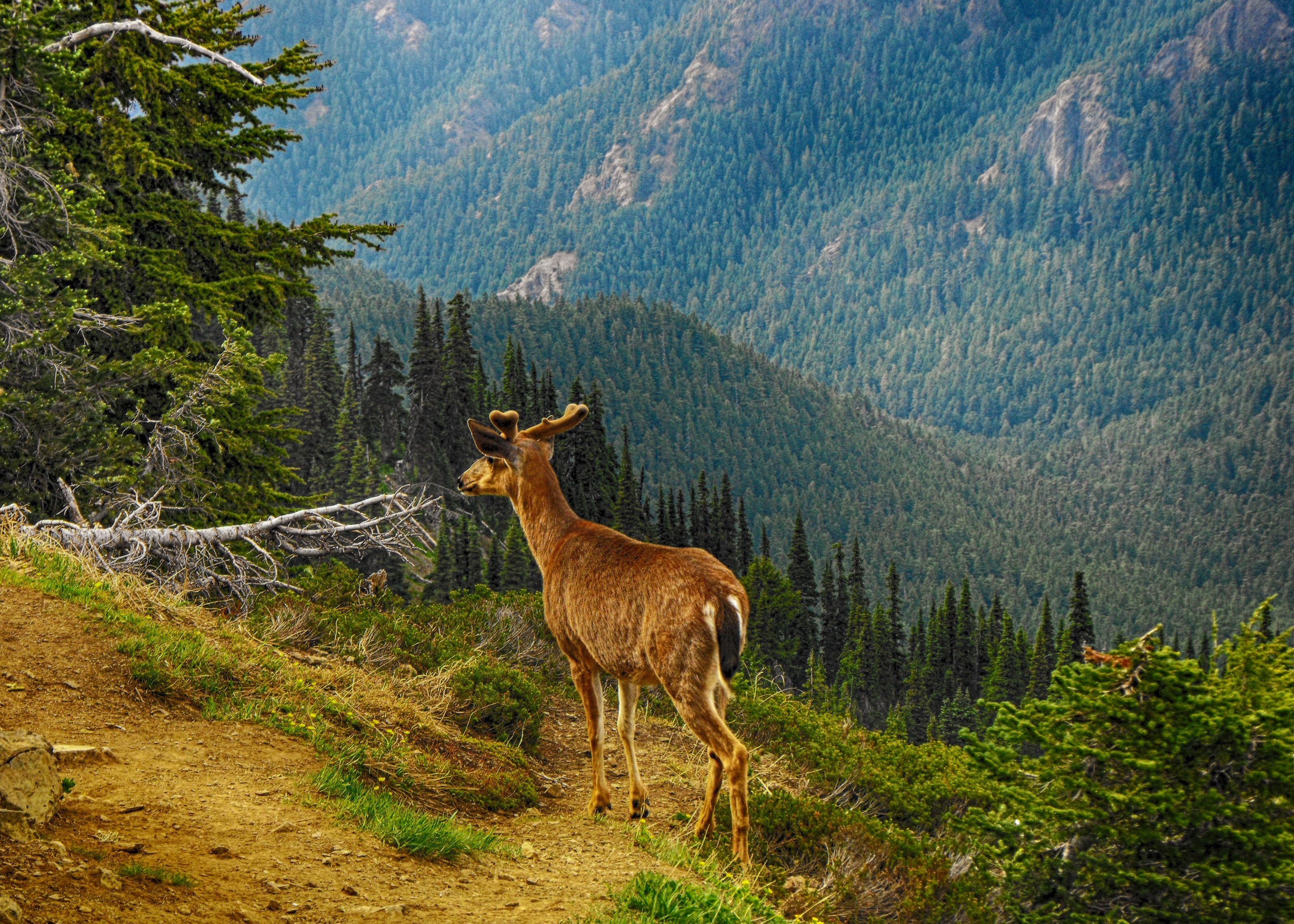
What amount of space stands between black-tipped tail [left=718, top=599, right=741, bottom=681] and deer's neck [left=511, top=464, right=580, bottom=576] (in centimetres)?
241

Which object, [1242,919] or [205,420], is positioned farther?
[205,420]

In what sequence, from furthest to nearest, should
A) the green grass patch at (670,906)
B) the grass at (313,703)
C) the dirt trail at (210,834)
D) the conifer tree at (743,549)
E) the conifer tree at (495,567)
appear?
the conifer tree at (743,549)
the conifer tree at (495,567)
the grass at (313,703)
the green grass patch at (670,906)
the dirt trail at (210,834)

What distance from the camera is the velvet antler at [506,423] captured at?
980 cm

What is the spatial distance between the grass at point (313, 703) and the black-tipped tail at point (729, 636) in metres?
2.20

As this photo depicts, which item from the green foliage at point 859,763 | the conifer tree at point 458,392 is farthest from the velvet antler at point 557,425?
the conifer tree at point 458,392

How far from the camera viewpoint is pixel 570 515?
33.3 feet

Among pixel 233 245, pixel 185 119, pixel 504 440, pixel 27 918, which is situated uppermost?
pixel 185 119

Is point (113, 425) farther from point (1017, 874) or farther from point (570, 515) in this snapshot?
point (1017, 874)

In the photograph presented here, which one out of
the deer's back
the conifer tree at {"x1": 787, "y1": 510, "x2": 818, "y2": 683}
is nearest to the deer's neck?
the deer's back

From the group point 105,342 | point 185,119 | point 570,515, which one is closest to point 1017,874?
point 570,515

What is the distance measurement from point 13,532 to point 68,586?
170cm

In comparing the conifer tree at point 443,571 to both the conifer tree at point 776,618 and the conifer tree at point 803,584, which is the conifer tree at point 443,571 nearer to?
the conifer tree at point 776,618

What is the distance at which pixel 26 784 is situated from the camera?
536 cm

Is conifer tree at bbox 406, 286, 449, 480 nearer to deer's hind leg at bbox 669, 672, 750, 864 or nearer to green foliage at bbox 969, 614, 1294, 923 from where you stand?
deer's hind leg at bbox 669, 672, 750, 864
